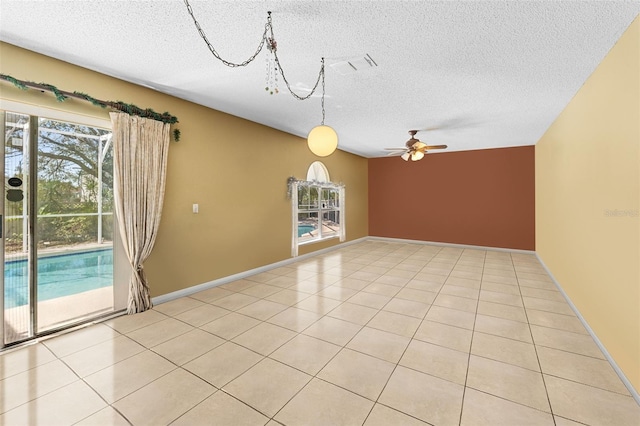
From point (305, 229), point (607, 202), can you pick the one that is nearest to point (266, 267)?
point (305, 229)

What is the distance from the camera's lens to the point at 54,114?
8.36 feet

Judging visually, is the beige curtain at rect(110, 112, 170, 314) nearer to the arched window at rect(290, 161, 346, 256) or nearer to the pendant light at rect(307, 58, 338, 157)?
the pendant light at rect(307, 58, 338, 157)

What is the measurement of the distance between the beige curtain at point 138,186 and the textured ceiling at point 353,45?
0.54 metres

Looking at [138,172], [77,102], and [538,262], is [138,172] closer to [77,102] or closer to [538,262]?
[77,102]

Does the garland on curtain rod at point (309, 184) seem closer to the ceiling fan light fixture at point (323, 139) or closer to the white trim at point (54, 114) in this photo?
the ceiling fan light fixture at point (323, 139)

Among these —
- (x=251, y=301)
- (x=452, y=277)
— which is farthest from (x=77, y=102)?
(x=452, y=277)

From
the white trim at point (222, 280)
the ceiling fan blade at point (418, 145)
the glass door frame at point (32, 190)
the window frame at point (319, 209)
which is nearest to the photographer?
the glass door frame at point (32, 190)

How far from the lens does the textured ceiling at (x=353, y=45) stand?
183cm

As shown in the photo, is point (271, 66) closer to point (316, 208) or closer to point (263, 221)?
point (263, 221)

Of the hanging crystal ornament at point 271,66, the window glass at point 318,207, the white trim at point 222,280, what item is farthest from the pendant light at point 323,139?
the window glass at point 318,207

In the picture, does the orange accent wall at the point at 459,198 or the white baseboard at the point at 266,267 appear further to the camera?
the orange accent wall at the point at 459,198

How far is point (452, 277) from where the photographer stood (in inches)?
174

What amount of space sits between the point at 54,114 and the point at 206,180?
163 centimetres

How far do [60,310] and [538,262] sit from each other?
7.65 m
